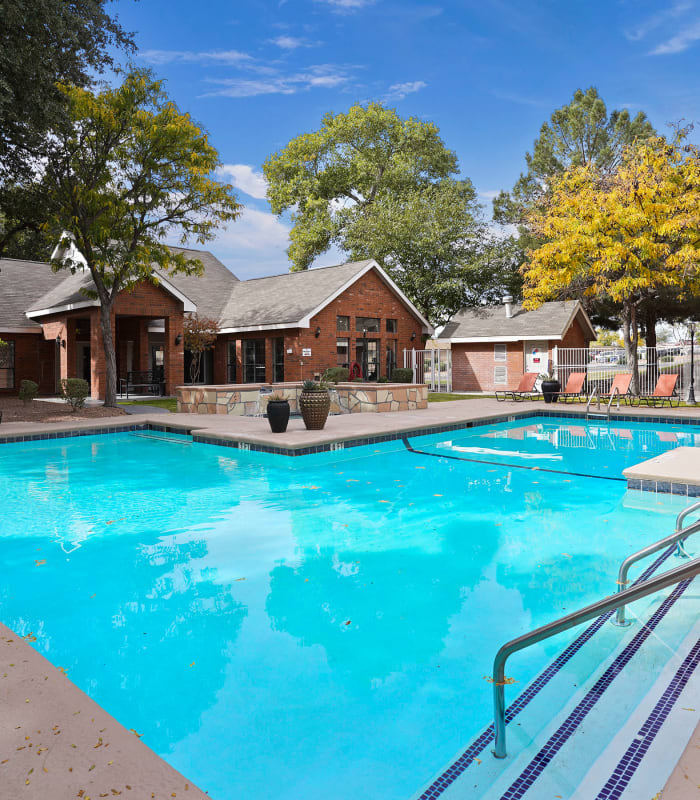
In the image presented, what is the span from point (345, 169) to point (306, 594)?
3959 centimetres

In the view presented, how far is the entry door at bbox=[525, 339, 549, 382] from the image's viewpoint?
86.2 feet

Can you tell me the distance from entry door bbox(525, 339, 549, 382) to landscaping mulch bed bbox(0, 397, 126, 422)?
17.5 m

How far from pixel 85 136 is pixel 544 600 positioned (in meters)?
16.7

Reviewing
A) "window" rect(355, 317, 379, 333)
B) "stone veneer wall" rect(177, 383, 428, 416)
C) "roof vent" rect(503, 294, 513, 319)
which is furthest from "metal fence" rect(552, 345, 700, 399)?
"window" rect(355, 317, 379, 333)

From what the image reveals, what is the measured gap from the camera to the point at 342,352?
24922 mm

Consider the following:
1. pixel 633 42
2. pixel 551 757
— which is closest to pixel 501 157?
pixel 633 42

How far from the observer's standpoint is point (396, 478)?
961cm

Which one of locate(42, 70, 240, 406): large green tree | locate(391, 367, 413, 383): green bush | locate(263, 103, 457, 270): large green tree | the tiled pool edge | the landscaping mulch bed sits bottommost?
the tiled pool edge

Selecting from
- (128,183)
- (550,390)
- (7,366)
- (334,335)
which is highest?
(128,183)

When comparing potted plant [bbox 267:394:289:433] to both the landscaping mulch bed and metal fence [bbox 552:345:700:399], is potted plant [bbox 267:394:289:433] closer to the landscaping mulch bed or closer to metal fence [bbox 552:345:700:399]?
the landscaping mulch bed

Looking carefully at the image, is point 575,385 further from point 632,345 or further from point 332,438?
point 332,438

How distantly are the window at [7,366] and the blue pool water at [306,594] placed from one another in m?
15.7

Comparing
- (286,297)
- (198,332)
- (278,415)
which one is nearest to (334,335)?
(286,297)

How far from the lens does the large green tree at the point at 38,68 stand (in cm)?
1253
